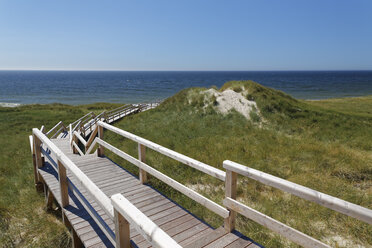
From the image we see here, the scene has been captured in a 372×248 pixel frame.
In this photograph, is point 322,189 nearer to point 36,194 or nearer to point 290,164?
point 290,164

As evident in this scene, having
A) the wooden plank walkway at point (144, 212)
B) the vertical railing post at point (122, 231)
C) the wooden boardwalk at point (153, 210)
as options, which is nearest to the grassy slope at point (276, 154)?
the wooden plank walkway at point (144, 212)

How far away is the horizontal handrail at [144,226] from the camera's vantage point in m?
1.64

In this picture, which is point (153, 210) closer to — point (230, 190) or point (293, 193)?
point (230, 190)

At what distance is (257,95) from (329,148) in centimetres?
860

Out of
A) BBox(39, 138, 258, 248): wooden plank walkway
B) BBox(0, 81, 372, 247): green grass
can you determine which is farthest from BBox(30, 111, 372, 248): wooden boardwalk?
BBox(0, 81, 372, 247): green grass

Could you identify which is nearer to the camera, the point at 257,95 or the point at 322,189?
the point at 322,189

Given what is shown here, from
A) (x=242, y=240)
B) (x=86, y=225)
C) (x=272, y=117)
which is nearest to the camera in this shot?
(x=242, y=240)

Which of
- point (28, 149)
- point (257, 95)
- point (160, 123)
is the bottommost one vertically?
point (28, 149)

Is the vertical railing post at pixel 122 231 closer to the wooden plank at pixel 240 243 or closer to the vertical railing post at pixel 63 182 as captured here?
the wooden plank at pixel 240 243

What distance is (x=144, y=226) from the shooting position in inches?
70.9

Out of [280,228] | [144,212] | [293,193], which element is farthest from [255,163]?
[293,193]

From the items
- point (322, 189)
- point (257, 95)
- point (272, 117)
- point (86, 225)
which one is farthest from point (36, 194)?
point (257, 95)

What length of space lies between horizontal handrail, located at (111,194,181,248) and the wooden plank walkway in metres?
0.98

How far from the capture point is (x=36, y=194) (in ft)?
22.9
